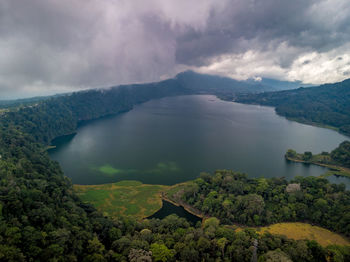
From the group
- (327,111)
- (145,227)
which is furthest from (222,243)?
(327,111)

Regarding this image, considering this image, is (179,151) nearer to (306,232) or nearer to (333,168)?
(306,232)

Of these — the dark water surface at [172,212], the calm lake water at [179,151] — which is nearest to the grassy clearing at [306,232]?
the dark water surface at [172,212]

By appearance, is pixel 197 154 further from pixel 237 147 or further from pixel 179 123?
pixel 179 123

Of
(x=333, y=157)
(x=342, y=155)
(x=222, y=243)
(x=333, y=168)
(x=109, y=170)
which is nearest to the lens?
(x=222, y=243)

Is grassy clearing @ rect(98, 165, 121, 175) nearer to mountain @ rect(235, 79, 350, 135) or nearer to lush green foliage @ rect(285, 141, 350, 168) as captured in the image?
lush green foliage @ rect(285, 141, 350, 168)

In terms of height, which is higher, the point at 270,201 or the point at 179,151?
the point at 179,151

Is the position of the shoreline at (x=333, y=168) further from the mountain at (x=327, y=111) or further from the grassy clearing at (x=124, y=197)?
the mountain at (x=327, y=111)

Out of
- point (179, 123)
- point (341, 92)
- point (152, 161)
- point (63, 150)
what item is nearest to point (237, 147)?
point (152, 161)
